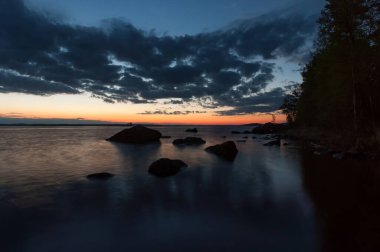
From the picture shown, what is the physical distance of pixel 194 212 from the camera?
13438 mm

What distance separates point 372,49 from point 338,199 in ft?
78.2

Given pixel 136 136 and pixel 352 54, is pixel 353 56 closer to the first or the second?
pixel 352 54

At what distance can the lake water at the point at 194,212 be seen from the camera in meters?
9.85

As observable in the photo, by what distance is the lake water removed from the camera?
985 cm

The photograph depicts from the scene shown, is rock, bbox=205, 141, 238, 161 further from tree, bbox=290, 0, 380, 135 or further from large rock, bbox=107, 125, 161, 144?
large rock, bbox=107, 125, 161, 144

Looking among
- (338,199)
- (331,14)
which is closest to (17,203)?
(338,199)

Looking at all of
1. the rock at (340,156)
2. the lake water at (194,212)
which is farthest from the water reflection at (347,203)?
the rock at (340,156)

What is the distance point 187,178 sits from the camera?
861 inches

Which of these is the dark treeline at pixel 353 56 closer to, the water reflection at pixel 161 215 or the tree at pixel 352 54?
the tree at pixel 352 54

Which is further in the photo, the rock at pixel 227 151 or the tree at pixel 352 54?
the rock at pixel 227 151

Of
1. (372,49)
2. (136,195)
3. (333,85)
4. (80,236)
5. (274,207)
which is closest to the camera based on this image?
(80,236)

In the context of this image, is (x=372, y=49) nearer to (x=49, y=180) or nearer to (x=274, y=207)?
(x=274, y=207)

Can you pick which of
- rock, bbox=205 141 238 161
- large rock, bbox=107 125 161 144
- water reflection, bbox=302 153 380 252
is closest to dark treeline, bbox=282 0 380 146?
water reflection, bbox=302 153 380 252

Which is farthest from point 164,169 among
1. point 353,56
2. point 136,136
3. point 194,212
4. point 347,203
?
point 136,136
